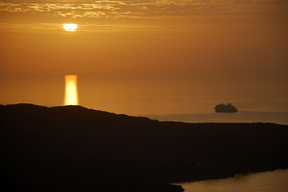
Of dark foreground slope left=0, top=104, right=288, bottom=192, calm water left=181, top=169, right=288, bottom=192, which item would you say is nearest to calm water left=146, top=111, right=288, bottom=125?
dark foreground slope left=0, top=104, right=288, bottom=192

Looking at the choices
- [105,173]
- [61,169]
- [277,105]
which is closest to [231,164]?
[105,173]

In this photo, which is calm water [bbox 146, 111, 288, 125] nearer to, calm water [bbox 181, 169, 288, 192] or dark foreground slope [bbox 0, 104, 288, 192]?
dark foreground slope [bbox 0, 104, 288, 192]

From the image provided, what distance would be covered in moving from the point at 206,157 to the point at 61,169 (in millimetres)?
16722

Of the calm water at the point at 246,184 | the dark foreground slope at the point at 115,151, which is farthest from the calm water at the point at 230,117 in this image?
the calm water at the point at 246,184

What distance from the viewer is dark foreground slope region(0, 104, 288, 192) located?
40344 mm

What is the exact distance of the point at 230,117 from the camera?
117 metres

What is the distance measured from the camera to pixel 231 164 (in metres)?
52.2

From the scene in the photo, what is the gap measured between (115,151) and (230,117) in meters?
71.3

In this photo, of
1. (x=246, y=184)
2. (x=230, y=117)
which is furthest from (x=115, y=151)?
(x=230, y=117)

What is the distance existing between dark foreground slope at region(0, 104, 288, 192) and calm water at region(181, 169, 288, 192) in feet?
4.60

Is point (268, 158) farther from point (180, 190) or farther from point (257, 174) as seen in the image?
point (180, 190)

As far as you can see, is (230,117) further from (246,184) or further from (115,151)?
(246,184)

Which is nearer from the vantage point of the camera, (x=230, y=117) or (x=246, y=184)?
(x=246, y=184)

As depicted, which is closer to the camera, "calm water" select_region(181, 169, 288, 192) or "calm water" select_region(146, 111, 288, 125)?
"calm water" select_region(181, 169, 288, 192)
